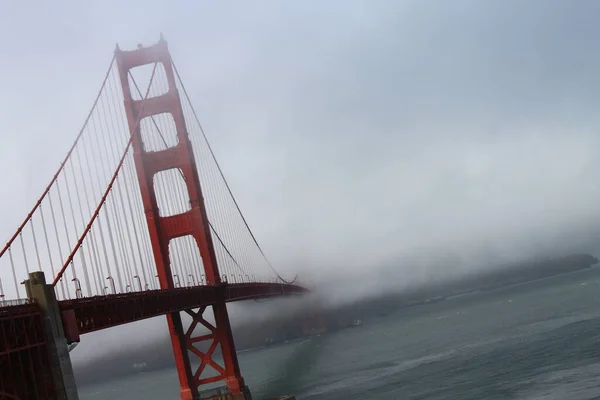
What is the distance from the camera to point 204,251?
136ft

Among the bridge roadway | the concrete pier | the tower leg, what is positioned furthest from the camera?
the tower leg

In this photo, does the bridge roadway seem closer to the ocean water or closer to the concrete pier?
the concrete pier

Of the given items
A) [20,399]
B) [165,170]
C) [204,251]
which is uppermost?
[165,170]

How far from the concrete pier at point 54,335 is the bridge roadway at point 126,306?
27.5 inches

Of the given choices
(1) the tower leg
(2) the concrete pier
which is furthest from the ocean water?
(2) the concrete pier

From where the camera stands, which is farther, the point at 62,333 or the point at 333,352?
the point at 333,352

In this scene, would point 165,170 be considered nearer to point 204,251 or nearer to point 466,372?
point 204,251

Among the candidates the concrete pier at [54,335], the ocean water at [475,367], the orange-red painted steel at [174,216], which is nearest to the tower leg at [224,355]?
the orange-red painted steel at [174,216]

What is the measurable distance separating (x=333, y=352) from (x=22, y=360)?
80613 mm

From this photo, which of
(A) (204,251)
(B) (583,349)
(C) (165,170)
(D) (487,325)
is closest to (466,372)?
(B) (583,349)

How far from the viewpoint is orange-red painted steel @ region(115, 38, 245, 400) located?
128ft

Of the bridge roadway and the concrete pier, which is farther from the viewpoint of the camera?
the bridge roadway

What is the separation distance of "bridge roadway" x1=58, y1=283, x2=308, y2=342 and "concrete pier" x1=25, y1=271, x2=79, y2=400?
699 millimetres

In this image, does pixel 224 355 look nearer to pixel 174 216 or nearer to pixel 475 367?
pixel 174 216
